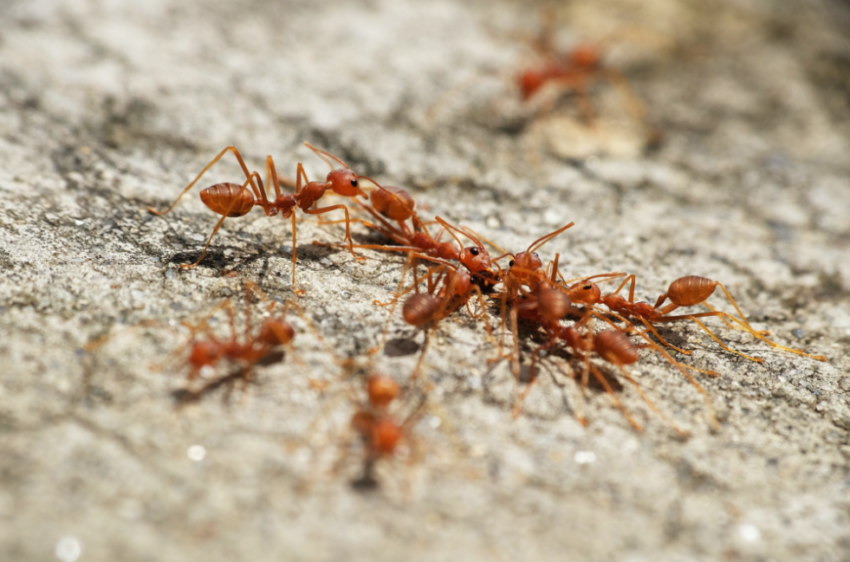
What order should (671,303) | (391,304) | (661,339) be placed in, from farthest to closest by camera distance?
(671,303) < (661,339) < (391,304)

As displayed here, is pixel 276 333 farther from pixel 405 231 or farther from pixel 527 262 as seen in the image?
pixel 527 262

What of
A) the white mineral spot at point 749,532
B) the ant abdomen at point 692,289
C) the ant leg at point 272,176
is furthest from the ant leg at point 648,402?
the ant leg at point 272,176

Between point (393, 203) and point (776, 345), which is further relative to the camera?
point (393, 203)

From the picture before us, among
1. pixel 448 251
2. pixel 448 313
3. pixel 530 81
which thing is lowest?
pixel 448 313

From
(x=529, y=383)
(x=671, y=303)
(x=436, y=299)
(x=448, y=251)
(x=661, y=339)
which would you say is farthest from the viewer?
(x=448, y=251)

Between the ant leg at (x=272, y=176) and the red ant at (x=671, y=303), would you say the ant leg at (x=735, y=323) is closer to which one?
the red ant at (x=671, y=303)

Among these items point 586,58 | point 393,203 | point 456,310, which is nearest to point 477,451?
point 456,310

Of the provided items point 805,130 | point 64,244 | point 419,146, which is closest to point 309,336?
point 64,244

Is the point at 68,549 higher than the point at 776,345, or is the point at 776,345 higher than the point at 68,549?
the point at 776,345
